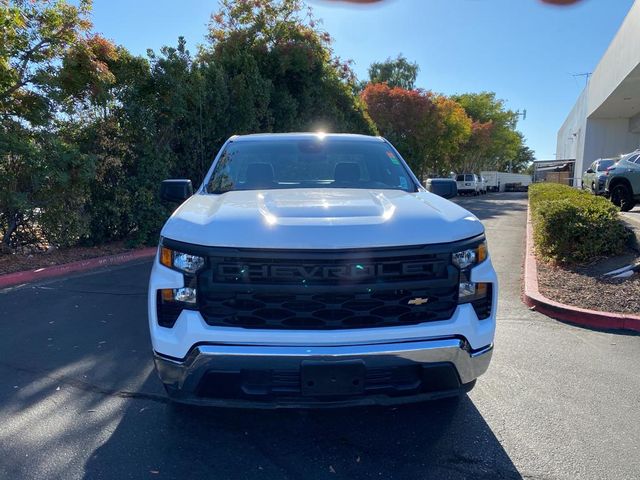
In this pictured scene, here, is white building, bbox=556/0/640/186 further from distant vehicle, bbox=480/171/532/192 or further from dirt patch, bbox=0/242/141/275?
dirt patch, bbox=0/242/141/275

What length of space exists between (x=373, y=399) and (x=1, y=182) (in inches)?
279

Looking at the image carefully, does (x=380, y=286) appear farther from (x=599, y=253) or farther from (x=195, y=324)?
(x=599, y=253)

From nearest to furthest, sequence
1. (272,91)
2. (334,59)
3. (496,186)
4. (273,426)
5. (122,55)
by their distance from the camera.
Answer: (273,426) → (122,55) → (272,91) → (334,59) → (496,186)

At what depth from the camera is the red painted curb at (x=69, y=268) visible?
6.87 m

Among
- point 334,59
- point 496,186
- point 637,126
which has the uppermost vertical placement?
point 334,59

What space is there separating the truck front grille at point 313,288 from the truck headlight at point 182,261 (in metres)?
0.05

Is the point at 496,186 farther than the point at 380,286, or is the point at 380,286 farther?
the point at 496,186

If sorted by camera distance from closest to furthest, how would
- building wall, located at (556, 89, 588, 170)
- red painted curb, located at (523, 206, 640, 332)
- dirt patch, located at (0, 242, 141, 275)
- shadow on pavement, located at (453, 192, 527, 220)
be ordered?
red painted curb, located at (523, 206, 640, 332) < dirt patch, located at (0, 242, 141, 275) < shadow on pavement, located at (453, 192, 527, 220) < building wall, located at (556, 89, 588, 170)

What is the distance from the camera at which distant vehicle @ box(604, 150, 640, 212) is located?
13.2 metres

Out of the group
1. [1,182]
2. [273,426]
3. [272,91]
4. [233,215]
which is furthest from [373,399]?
[272,91]

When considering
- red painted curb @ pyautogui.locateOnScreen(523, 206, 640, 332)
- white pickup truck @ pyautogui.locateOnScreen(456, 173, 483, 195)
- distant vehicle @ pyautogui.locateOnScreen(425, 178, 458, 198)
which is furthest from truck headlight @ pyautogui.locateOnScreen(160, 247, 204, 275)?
white pickup truck @ pyautogui.locateOnScreen(456, 173, 483, 195)

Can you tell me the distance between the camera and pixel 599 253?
7.06 meters

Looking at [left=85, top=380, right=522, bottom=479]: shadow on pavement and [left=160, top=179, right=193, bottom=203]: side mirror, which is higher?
[left=160, top=179, right=193, bottom=203]: side mirror

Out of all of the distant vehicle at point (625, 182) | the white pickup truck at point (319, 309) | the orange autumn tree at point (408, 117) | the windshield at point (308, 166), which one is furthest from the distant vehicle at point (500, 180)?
the white pickup truck at point (319, 309)
